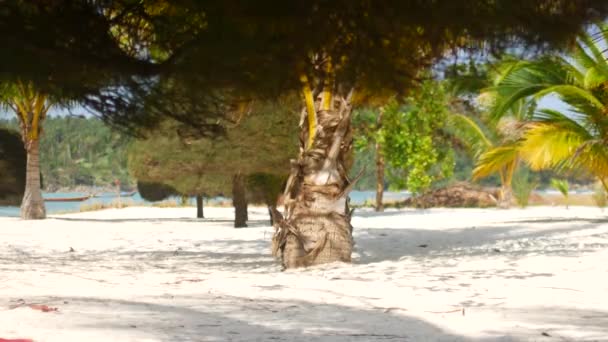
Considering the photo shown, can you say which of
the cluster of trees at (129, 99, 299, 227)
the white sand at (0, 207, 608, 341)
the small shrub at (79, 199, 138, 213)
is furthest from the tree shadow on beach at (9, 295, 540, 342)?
the small shrub at (79, 199, 138, 213)

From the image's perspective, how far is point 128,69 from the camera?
13.3ft

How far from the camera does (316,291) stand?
730 centimetres

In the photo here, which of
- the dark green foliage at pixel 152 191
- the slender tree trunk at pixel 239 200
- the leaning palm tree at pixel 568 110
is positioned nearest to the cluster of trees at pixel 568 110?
the leaning palm tree at pixel 568 110

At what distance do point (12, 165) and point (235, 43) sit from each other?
19.1m

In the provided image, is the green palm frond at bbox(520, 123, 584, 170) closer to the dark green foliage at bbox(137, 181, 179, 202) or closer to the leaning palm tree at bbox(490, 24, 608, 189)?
the leaning palm tree at bbox(490, 24, 608, 189)

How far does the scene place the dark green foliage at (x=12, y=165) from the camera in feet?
66.8

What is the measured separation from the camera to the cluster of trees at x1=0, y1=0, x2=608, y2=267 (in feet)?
11.6

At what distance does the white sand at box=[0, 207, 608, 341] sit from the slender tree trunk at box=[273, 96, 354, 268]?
0.30 metres

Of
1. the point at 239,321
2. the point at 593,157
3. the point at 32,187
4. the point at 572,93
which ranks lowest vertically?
the point at 239,321

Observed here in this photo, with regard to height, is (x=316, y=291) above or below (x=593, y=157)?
below

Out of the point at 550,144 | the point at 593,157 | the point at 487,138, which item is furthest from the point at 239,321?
the point at 487,138

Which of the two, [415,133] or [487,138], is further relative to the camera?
[487,138]

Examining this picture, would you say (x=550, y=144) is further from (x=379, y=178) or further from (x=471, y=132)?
(x=379, y=178)

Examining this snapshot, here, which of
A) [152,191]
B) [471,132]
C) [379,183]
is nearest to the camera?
[471,132]
